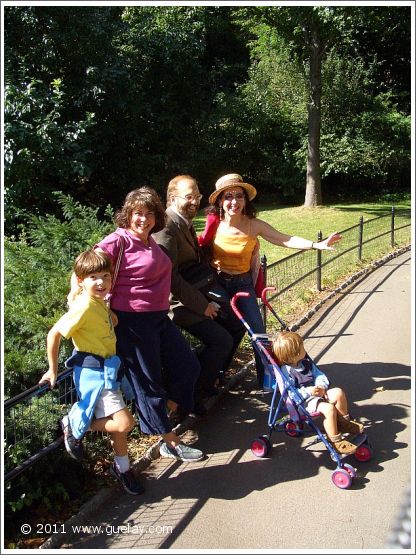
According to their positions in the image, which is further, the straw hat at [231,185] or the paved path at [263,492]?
the straw hat at [231,185]

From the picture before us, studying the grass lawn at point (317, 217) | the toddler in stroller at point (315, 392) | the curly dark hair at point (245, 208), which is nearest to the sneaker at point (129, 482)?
the toddler in stroller at point (315, 392)

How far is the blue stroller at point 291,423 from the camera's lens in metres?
3.74

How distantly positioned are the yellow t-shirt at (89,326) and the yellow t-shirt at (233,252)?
4.98ft

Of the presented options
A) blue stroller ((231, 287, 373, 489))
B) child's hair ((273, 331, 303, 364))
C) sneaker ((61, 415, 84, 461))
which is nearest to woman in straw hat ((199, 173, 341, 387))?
blue stroller ((231, 287, 373, 489))

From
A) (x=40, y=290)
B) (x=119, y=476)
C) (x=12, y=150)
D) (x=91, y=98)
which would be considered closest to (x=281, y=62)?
(x=91, y=98)

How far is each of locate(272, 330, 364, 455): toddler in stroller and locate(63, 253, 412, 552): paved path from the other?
0.26m

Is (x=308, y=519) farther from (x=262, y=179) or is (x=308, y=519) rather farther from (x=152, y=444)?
(x=262, y=179)

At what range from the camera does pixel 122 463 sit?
367 cm

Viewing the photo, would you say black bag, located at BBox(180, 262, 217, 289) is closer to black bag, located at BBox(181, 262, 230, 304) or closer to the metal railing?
black bag, located at BBox(181, 262, 230, 304)

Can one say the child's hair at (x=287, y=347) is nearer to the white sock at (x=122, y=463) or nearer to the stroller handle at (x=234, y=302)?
the stroller handle at (x=234, y=302)

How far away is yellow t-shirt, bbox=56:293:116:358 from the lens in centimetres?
331

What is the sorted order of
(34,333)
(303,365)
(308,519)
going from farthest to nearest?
(34,333)
(303,365)
(308,519)

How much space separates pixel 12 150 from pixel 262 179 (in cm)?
1339

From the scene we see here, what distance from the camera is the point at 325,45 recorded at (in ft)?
60.2
